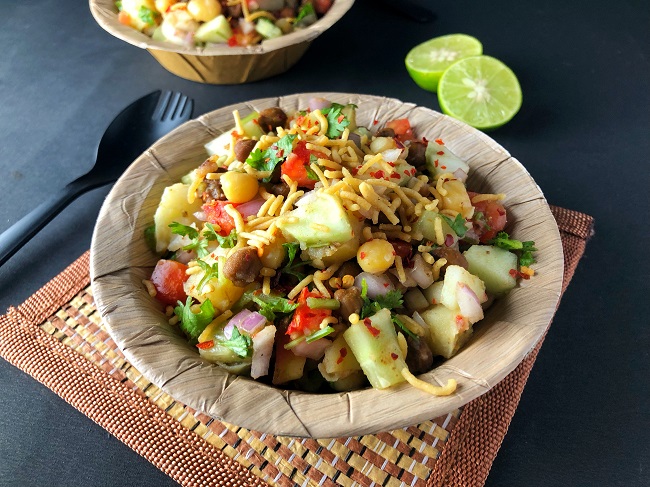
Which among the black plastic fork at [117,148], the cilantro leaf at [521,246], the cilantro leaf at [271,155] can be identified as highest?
the cilantro leaf at [271,155]

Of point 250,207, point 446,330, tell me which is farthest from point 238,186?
point 446,330

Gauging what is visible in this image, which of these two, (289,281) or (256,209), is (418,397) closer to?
(289,281)

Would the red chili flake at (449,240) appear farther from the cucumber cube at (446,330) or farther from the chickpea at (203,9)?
the chickpea at (203,9)

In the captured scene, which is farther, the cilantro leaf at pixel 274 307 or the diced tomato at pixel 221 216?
the diced tomato at pixel 221 216

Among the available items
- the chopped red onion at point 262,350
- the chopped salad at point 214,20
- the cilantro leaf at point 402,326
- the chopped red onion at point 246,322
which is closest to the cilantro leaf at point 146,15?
the chopped salad at point 214,20

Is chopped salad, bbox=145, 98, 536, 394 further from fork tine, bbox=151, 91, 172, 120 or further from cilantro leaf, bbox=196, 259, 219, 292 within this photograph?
fork tine, bbox=151, 91, 172, 120

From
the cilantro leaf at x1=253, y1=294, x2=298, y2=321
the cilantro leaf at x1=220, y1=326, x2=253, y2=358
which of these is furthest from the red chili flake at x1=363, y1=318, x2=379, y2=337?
the cilantro leaf at x1=220, y1=326, x2=253, y2=358
